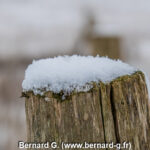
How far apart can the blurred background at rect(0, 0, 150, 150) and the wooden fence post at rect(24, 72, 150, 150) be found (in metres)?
2.15

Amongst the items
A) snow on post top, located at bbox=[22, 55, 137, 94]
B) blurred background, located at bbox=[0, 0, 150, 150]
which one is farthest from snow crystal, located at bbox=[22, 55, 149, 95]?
blurred background, located at bbox=[0, 0, 150, 150]

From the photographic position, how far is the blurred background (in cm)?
396

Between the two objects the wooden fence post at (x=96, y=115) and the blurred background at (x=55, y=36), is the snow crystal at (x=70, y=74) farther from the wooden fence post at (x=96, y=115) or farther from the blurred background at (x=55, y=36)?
the blurred background at (x=55, y=36)

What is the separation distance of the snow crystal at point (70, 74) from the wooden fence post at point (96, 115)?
0.09 ft

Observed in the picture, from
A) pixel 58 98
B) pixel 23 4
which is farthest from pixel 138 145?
pixel 23 4

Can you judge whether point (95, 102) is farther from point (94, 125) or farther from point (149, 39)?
point (149, 39)

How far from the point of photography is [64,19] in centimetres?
731

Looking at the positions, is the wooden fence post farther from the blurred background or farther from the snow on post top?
the blurred background

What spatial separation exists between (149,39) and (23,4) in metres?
3.48

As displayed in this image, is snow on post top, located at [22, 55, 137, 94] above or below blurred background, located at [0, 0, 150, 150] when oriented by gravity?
below

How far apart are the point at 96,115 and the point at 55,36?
531cm

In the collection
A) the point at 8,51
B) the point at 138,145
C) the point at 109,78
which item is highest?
the point at 8,51

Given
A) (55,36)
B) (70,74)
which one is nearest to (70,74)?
(70,74)

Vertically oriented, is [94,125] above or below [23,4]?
below
